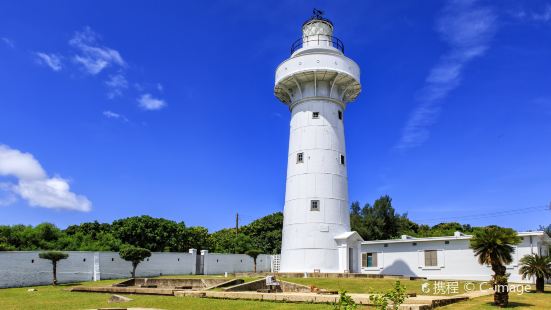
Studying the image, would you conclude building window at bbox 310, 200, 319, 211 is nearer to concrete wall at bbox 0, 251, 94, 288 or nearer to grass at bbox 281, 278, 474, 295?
grass at bbox 281, 278, 474, 295

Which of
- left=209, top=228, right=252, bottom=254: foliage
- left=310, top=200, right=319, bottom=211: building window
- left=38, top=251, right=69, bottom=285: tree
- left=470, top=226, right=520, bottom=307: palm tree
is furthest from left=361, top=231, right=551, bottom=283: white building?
left=38, top=251, right=69, bottom=285: tree

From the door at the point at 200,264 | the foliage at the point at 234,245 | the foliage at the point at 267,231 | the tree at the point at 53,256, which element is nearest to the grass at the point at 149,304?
the tree at the point at 53,256

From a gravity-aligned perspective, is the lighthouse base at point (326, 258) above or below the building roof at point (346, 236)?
below

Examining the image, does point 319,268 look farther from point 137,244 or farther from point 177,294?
point 137,244

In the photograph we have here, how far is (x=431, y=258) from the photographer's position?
29969mm

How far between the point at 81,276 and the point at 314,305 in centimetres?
2085

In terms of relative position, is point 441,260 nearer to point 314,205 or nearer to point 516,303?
point 314,205

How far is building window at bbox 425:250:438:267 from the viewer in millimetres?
29750

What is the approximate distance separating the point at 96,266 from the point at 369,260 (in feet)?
59.6

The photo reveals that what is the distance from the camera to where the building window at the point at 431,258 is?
2975 centimetres

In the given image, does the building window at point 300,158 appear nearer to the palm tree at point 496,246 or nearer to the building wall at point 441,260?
the building wall at point 441,260

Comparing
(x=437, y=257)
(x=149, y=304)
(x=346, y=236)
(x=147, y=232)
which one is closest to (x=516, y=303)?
(x=149, y=304)

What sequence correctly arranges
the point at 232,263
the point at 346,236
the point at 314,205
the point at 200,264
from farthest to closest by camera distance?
the point at 232,263 < the point at 200,264 < the point at 314,205 < the point at 346,236

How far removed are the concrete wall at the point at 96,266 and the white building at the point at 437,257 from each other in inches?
534
